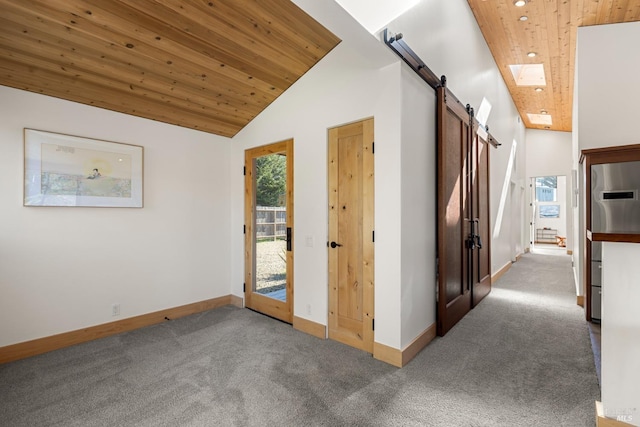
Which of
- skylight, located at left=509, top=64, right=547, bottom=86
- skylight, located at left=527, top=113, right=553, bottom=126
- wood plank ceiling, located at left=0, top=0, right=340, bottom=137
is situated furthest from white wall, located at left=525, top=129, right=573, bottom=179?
wood plank ceiling, located at left=0, top=0, right=340, bottom=137

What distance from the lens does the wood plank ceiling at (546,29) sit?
11.9 ft

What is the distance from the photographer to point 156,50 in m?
2.56

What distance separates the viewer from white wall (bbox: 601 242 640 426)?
1585 mm

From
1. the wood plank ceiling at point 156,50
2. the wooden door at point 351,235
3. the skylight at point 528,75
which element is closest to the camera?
the wood plank ceiling at point 156,50

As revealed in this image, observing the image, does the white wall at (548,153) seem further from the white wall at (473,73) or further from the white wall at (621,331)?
the white wall at (621,331)

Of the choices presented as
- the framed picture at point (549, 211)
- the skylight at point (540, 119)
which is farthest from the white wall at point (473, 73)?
the framed picture at point (549, 211)

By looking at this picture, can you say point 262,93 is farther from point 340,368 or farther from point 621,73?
point 621,73

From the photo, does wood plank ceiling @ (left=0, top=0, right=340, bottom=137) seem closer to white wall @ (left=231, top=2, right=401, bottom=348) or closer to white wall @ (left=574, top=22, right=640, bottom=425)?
white wall @ (left=231, top=2, right=401, bottom=348)

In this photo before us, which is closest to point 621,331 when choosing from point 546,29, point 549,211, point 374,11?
point 374,11

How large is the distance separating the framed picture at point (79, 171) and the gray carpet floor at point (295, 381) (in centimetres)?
145

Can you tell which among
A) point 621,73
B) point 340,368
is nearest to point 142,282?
point 340,368

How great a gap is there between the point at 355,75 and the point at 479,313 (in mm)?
3284

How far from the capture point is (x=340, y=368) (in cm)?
251

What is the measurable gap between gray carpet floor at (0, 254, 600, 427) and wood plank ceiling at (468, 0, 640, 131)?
12.1ft
